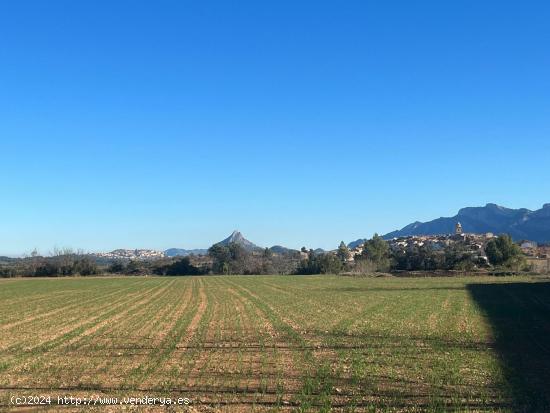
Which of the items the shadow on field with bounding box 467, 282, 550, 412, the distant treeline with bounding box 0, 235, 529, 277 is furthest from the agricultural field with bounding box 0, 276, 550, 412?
the distant treeline with bounding box 0, 235, 529, 277

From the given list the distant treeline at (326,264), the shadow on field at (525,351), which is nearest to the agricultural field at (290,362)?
the shadow on field at (525,351)

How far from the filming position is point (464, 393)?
39.2 ft

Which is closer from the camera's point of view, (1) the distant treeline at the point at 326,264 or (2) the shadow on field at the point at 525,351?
(2) the shadow on field at the point at 525,351

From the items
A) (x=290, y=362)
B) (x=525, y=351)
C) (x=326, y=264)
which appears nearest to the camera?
(x=290, y=362)

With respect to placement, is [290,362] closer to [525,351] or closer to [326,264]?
[525,351]

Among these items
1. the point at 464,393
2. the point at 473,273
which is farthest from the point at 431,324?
the point at 473,273

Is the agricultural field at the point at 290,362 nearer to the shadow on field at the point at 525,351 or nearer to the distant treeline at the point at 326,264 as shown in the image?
the shadow on field at the point at 525,351

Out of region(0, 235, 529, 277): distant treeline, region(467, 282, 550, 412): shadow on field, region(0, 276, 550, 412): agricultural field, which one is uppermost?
region(0, 235, 529, 277): distant treeline

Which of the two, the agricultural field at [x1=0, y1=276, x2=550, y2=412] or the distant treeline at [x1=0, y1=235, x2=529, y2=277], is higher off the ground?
the distant treeline at [x1=0, y1=235, x2=529, y2=277]

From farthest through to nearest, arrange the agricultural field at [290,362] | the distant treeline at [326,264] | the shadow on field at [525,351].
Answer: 1. the distant treeline at [326,264]
2. the shadow on field at [525,351]
3. the agricultural field at [290,362]

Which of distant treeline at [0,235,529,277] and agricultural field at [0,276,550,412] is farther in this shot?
distant treeline at [0,235,529,277]

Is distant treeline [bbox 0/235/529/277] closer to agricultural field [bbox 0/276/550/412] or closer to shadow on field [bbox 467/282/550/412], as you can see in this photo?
shadow on field [bbox 467/282/550/412]

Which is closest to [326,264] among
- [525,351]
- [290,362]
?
[525,351]

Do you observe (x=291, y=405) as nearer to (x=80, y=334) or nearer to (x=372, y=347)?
(x=372, y=347)
